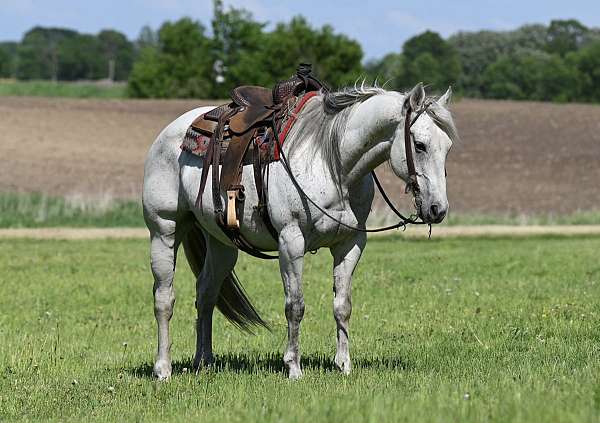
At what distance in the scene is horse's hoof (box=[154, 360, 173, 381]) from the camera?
30.5 ft

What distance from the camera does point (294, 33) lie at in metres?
70.2

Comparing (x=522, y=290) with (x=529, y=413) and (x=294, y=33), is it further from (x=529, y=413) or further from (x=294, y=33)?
(x=294, y=33)

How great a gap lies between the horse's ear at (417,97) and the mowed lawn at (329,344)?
201 centimetres

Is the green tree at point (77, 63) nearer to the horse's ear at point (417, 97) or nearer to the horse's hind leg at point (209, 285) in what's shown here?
the horse's hind leg at point (209, 285)

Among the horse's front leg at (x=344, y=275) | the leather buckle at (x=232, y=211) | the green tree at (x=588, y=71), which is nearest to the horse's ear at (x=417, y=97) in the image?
the horse's front leg at (x=344, y=275)

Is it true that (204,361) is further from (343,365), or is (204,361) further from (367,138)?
(367,138)

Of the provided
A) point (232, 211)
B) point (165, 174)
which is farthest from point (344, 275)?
point (165, 174)

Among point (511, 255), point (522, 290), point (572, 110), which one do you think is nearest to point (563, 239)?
point (511, 255)

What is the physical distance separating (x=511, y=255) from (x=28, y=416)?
13.6 metres

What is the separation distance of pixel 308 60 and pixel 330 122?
6069 cm

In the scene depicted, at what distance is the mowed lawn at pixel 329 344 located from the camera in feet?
21.6

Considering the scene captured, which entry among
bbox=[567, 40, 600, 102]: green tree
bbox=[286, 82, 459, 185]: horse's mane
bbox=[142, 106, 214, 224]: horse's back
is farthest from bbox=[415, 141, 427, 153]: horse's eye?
bbox=[567, 40, 600, 102]: green tree

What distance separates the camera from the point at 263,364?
31.4 feet

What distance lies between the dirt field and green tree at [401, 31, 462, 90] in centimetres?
3194
